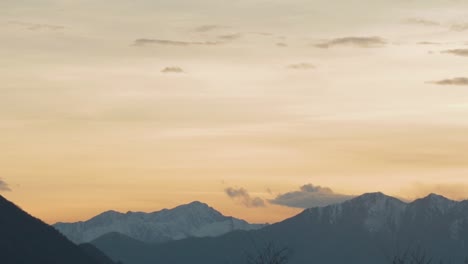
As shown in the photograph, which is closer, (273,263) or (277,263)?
(277,263)

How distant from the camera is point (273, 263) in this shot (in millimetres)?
160250

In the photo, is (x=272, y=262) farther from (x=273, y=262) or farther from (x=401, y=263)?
(x=401, y=263)

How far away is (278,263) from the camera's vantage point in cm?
15150

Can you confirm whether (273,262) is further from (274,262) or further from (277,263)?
(277,263)

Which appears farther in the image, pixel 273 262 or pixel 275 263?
pixel 273 262

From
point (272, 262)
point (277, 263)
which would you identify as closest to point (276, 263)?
point (277, 263)

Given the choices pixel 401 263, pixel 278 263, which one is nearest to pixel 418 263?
pixel 401 263

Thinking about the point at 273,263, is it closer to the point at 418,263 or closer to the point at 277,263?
the point at 277,263

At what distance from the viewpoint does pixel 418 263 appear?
155375mm

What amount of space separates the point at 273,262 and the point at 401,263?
18.6 metres

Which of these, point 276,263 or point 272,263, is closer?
point 276,263

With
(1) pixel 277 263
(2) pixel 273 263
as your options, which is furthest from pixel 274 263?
(1) pixel 277 263

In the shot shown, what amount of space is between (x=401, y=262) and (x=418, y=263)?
2.48m

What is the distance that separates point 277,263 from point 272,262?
34.6ft
